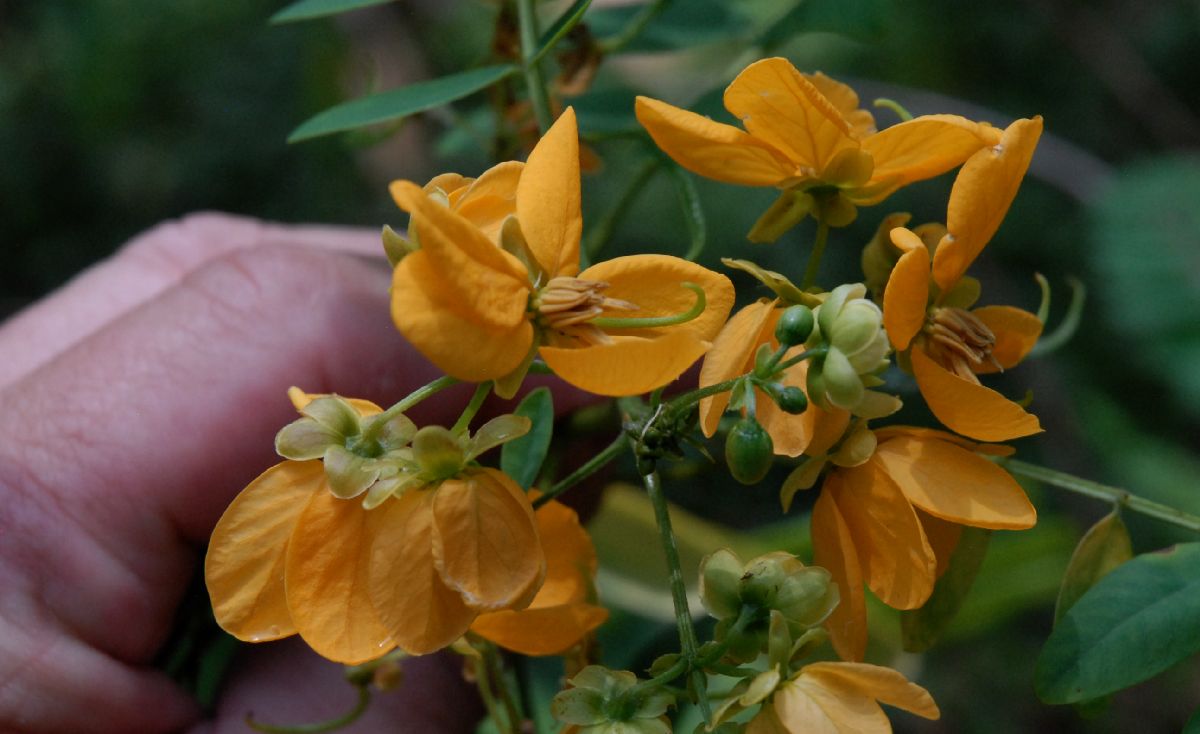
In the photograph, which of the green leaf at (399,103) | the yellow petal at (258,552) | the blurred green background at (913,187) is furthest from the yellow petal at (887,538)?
the blurred green background at (913,187)

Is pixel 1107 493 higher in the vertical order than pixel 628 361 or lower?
lower

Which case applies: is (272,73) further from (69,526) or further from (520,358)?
(520,358)

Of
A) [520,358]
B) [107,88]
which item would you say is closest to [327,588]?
[520,358]

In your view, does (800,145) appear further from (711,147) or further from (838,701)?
(838,701)

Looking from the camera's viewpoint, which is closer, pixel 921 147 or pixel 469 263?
pixel 469 263

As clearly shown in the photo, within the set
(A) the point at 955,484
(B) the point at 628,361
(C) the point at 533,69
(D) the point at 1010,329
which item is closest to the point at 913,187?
(C) the point at 533,69

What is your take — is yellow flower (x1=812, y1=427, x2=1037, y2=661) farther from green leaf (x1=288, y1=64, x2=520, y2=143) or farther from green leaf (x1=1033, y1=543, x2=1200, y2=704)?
green leaf (x1=288, y1=64, x2=520, y2=143)

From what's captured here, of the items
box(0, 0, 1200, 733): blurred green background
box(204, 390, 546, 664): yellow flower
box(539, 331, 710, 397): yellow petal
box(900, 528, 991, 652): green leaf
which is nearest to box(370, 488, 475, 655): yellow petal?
box(204, 390, 546, 664): yellow flower
